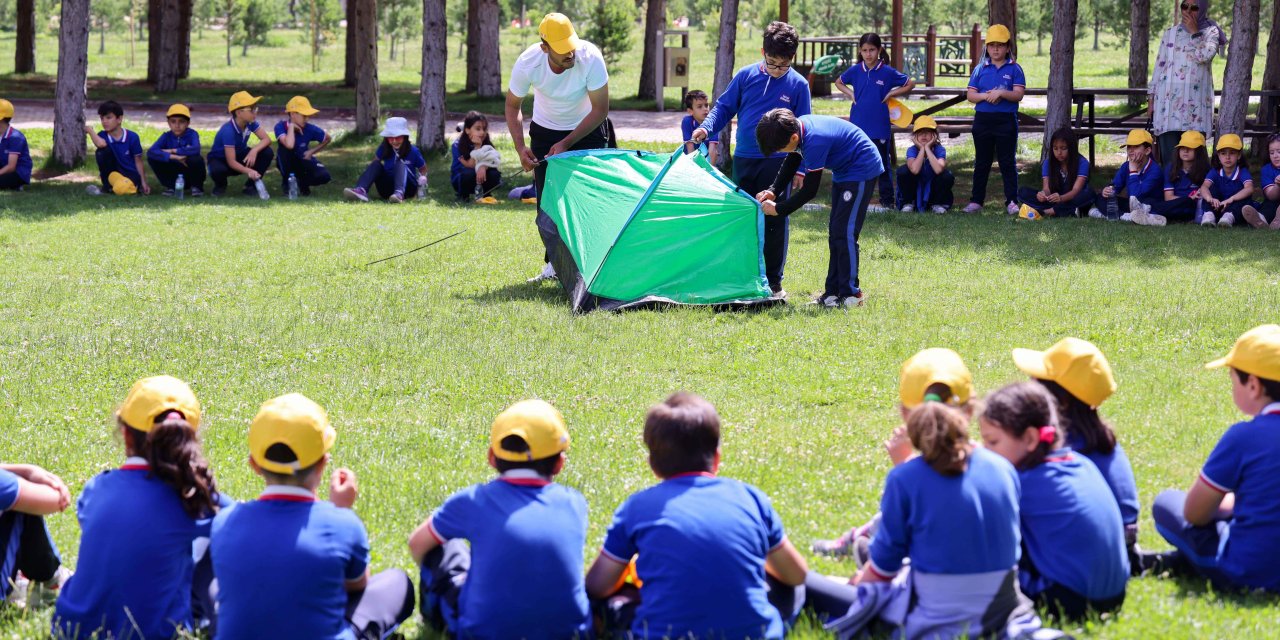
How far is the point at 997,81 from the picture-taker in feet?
48.1

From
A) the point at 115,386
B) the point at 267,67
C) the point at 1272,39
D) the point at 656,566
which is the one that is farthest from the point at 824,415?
the point at 267,67

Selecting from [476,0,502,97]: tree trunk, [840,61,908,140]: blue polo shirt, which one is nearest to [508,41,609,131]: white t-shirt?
[840,61,908,140]: blue polo shirt

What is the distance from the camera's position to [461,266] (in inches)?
445

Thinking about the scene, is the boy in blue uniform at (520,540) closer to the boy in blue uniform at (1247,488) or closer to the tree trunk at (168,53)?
the boy in blue uniform at (1247,488)

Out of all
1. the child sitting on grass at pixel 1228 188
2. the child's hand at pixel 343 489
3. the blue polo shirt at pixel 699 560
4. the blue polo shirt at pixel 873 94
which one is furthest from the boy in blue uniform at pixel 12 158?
the blue polo shirt at pixel 699 560

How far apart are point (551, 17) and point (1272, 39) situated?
1295 cm

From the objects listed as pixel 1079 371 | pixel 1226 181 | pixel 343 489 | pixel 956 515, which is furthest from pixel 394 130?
pixel 956 515

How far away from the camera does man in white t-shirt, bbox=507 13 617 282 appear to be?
399 inches

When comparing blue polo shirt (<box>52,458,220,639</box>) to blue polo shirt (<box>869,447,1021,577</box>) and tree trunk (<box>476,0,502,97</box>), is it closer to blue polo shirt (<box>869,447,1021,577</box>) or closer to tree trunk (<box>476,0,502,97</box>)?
blue polo shirt (<box>869,447,1021,577</box>)

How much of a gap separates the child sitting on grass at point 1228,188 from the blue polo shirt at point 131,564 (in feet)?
37.7

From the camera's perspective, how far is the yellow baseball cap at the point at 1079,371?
4656 mm

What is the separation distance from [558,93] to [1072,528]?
6784 millimetres

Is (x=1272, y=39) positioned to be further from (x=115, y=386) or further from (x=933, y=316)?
(x=115, y=386)

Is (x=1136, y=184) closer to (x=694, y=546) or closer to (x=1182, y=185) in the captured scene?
(x=1182, y=185)
